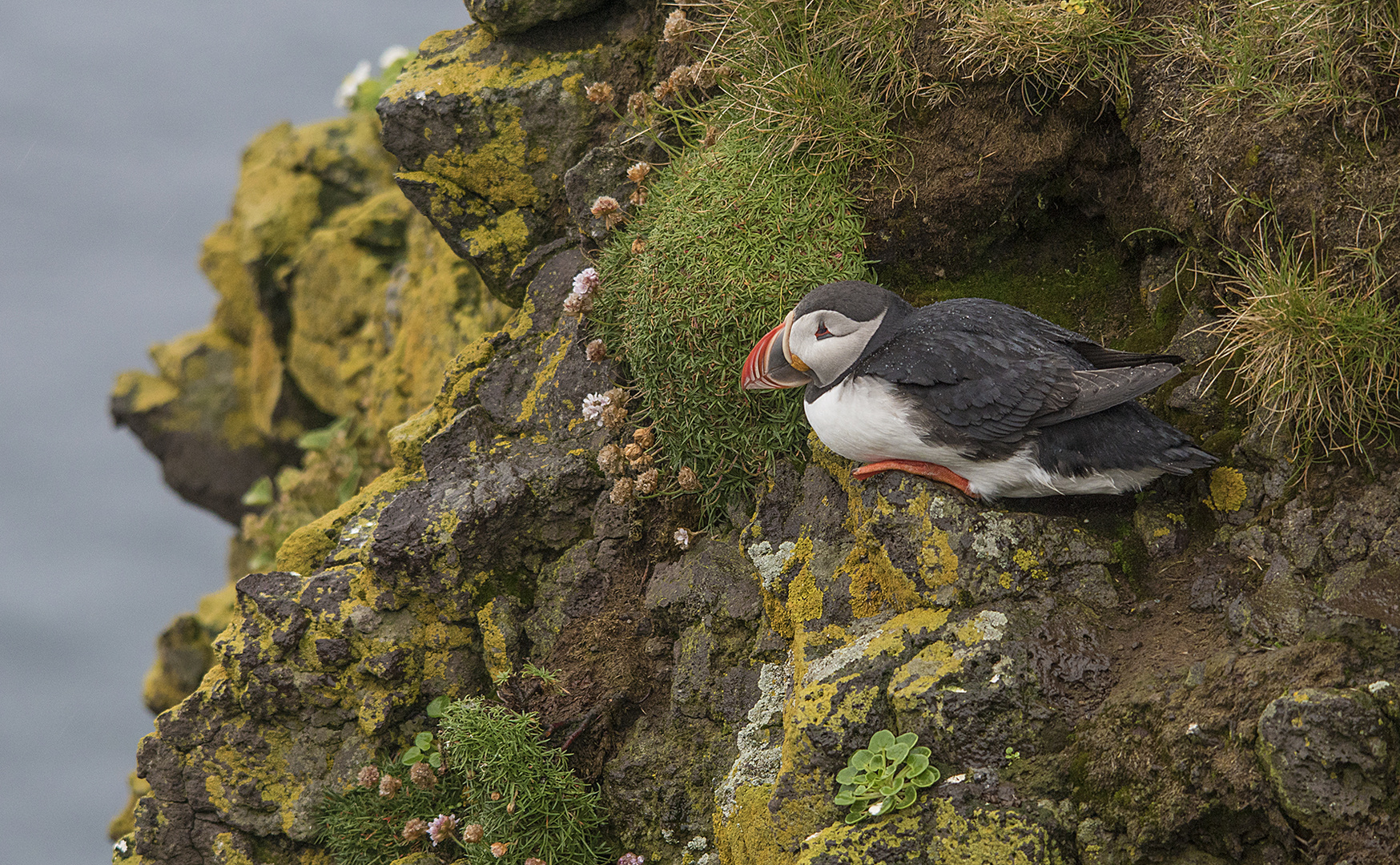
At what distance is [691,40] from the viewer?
588 centimetres

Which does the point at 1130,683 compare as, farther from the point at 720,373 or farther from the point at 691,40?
the point at 691,40

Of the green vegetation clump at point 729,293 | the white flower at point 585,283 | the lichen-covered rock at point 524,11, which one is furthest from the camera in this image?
the lichen-covered rock at point 524,11

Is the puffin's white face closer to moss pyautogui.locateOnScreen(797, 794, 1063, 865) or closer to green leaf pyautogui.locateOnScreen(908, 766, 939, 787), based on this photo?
green leaf pyautogui.locateOnScreen(908, 766, 939, 787)

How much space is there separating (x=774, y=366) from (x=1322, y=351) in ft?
6.45

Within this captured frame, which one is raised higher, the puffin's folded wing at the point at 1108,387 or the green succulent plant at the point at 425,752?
the green succulent plant at the point at 425,752

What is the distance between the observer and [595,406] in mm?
5395

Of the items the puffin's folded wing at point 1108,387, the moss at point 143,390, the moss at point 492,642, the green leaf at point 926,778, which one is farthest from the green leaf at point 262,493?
the puffin's folded wing at point 1108,387

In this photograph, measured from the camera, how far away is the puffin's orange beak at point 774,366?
172 inches

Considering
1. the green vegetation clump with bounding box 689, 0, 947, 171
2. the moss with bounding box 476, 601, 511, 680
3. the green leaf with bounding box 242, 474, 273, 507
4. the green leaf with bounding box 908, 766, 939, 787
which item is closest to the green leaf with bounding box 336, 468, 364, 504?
the green leaf with bounding box 242, 474, 273, 507

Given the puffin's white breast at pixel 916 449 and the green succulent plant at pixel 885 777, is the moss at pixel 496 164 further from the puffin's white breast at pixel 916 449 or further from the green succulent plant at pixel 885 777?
the green succulent plant at pixel 885 777

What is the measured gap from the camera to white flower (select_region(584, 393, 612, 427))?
17.6 feet

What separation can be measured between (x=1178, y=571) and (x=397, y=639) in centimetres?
358

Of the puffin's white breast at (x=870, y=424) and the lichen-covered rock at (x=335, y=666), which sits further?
the lichen-covered rock at (x=335, y=666)

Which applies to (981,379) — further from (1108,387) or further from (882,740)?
(882,740)
